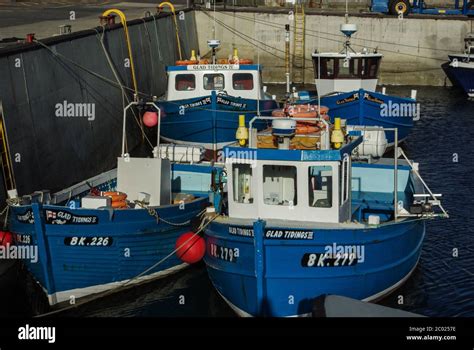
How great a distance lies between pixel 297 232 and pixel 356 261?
4.70ft

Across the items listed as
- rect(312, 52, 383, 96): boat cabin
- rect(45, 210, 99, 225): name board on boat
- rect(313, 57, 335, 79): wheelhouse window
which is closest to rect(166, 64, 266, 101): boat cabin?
rect(312, 52, 383, 96): boat cabin

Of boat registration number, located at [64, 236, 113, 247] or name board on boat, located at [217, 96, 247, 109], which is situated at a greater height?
name board on boat, located at [217, 96, 247, 109]

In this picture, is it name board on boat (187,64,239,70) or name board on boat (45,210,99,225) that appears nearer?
name board on boat (45,210,99,225)

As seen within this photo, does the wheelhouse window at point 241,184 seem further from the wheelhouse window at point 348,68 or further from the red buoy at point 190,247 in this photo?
the wheelhouse window at point 348,68

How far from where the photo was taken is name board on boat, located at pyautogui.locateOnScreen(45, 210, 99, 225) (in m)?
17.2

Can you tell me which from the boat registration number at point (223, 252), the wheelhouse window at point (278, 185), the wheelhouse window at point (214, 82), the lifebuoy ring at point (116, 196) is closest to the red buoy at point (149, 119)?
the lifebuoy ring at point (116, 196)

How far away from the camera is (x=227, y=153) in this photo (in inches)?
647

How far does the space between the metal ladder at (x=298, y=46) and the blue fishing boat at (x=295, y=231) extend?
33225 mm

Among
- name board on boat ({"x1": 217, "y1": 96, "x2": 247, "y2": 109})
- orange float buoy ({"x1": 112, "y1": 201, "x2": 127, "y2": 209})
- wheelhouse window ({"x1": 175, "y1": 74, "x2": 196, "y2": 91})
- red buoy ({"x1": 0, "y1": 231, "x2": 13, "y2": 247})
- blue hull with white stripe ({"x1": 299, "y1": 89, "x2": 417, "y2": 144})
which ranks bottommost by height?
blue hull with white stripe ({"x1": 299, "y1": 89, "x2": 417, "y2": 144})

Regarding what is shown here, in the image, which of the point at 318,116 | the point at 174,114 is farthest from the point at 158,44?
the point at 318,116

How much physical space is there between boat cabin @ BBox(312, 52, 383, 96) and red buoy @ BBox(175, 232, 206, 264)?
17395mm

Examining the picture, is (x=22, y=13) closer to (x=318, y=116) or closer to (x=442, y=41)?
(x=442, y=41)

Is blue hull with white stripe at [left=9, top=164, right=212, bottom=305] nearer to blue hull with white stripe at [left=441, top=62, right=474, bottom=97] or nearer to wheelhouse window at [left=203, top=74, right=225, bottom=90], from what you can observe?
wheelhouse window at [left=203, top=74, right=225, bottom=90]

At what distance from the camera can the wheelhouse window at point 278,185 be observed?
1633 centimetres
